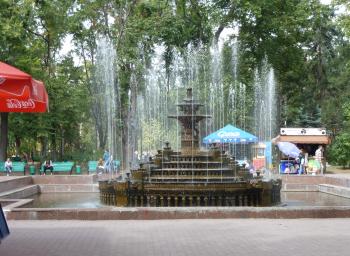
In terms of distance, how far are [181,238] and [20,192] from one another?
1025 centimetres

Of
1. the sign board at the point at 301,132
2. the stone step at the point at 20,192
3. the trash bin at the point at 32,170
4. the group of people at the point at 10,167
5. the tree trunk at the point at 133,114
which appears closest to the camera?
the stone step at the point at 20,192

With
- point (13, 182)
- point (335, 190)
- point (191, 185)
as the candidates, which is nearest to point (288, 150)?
point (335, 190)

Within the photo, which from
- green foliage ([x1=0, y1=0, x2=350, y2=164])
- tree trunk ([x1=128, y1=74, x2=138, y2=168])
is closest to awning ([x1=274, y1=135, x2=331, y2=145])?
green foliage ([x1=0, y1=0, x2=350, y2=164])

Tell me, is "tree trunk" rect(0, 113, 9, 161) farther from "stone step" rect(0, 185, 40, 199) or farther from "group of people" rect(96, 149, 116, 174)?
"stone step" rect(0, 185, 40, 199)

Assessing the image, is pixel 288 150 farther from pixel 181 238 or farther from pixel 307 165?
pixel 181 238

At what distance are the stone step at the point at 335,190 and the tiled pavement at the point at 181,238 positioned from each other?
723cm

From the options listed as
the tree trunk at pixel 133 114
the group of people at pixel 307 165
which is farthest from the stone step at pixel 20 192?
the tree trunk at pixel 133 114

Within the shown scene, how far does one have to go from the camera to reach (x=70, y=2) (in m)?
40.4

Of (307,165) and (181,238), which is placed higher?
(307,165)

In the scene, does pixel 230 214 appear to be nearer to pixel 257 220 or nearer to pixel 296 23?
pixel 257 220

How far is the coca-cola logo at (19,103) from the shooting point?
7055mm

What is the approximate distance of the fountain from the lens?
14.9 m

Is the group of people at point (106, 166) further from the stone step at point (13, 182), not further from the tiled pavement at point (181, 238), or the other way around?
the tiled pavement at point (181, 238)

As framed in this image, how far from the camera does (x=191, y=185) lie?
14.9 metres
